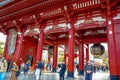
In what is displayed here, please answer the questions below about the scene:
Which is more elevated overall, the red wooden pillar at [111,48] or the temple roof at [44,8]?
the temple roof at [44,8]

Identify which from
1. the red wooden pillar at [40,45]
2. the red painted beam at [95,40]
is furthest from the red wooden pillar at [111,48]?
the red wooden pillar at [40,45]

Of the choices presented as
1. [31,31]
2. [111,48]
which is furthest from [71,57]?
[31,31]

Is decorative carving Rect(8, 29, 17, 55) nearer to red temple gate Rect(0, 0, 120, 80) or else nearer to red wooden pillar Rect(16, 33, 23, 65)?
red temple gate Rect(0, 0, 120, 80)

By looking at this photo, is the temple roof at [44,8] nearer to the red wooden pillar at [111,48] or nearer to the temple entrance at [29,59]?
the red wooden pillar at [111,48]

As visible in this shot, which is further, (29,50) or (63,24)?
(29,50)

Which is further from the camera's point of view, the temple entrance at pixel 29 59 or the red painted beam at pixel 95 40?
the temple entrance at pixel 29 59

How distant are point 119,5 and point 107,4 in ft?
2.79

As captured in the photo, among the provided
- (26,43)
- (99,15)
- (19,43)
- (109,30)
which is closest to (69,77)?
(109,30)

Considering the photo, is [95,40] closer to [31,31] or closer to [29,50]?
[31,31]

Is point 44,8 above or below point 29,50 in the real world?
above

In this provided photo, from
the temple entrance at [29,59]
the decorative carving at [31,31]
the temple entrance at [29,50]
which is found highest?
the decorative carving at [31,31]

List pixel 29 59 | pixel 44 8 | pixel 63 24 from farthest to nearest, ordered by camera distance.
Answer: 1. pixel 29 59
2. pixel 63 24
3. pixel 44 8

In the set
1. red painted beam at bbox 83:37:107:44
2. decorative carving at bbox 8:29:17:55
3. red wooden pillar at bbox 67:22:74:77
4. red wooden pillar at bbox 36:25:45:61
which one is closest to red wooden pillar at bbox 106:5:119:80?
red wooden pillar at bbox 67:22:74:77

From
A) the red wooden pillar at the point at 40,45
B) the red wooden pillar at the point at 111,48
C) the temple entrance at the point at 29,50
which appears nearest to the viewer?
the red wooden pillar at the point at 111,48
